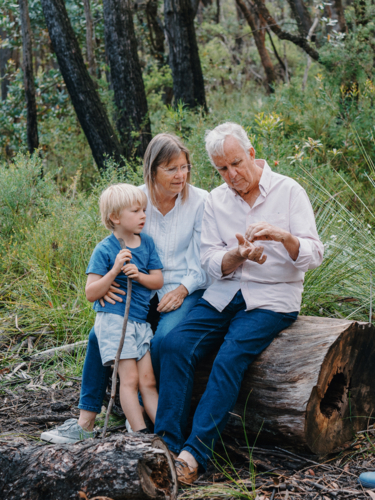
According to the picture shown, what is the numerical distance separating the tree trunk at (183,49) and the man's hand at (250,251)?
6032mm

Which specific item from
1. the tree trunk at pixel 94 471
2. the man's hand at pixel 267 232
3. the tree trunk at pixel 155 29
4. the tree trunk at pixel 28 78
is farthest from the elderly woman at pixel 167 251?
the tree trunk at pixel 155 29

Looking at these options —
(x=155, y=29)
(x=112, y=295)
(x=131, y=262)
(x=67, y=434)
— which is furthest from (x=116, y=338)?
(x=155, y=29)

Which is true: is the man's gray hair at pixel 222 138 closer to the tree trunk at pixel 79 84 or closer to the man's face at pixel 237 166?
the man's face at pixel 237 166

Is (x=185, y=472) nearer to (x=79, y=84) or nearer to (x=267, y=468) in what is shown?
(x=267, y=468)

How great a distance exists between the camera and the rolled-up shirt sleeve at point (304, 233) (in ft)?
8.69

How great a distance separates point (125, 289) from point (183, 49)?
21.2 feet

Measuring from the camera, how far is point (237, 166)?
2.87 m

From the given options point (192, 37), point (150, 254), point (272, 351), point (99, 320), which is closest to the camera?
point (272, 351)

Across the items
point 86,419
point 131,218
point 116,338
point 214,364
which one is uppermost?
point 131,218

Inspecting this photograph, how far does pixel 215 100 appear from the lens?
10688mm

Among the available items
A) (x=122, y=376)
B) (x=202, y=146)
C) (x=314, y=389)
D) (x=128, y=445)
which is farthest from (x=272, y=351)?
(x=202, y=146)

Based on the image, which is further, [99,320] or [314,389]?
[99,320]

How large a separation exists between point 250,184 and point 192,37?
6.31 meters

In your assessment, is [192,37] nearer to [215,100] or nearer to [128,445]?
[215,100]
